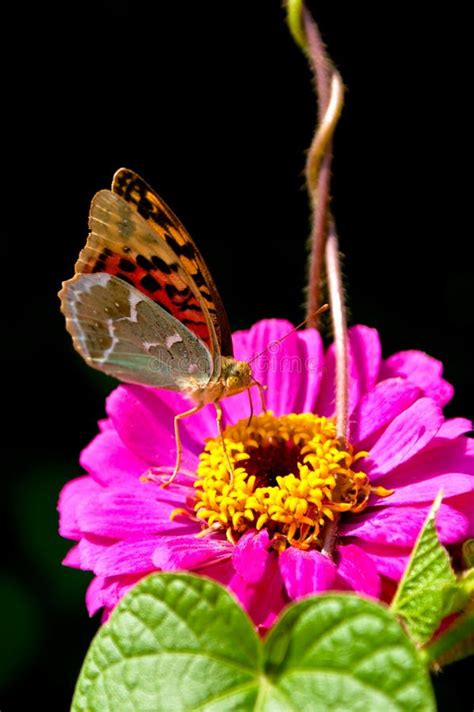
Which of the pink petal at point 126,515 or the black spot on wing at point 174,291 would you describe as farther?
the black spot on wing at point 174,291

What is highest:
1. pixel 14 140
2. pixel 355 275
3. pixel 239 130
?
pixel 239 130

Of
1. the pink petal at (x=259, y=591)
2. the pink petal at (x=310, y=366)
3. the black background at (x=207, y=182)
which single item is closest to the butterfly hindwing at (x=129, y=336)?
the pink petal at (x=310, y=366)

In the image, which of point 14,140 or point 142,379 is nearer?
point 142,379

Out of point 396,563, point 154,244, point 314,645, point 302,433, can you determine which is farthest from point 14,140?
point 314,645

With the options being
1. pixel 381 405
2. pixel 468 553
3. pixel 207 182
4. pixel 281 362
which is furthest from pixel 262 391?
pixel 207 182

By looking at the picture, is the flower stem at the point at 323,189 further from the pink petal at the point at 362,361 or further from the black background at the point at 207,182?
the black background at the point at 207,182

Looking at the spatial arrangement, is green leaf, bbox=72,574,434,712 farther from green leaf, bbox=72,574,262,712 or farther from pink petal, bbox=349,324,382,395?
pink petal, bbox=349,324,382,395

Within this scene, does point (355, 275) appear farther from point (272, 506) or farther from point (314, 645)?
point (314, 645)
